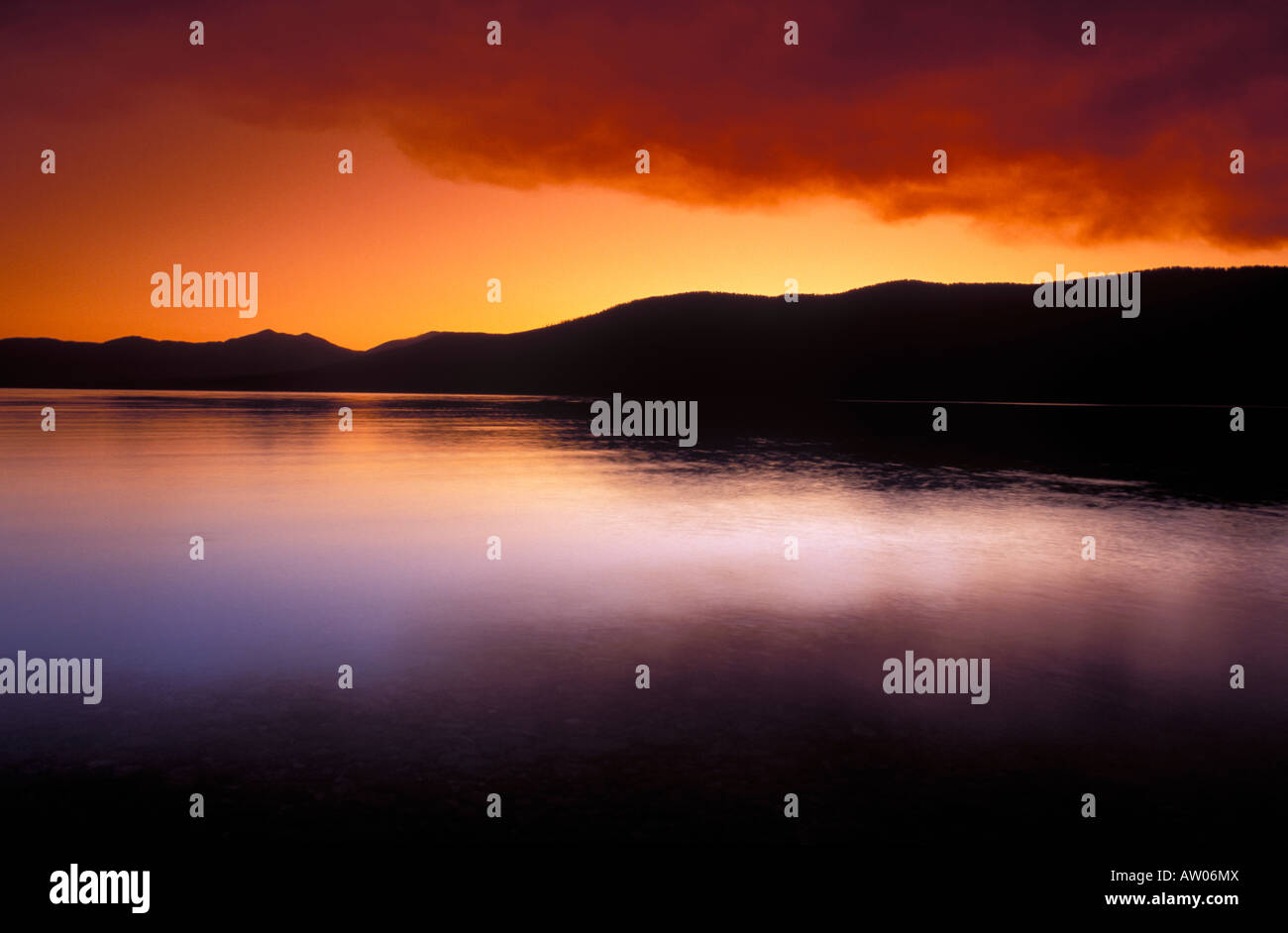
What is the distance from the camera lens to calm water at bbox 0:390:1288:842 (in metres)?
5.88

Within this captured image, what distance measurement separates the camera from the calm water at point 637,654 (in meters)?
5.88

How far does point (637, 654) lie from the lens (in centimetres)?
891

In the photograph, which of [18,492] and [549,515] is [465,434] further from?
[549,515]

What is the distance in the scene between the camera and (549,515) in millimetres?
18609

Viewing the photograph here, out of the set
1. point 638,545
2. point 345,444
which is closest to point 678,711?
point 638,545
